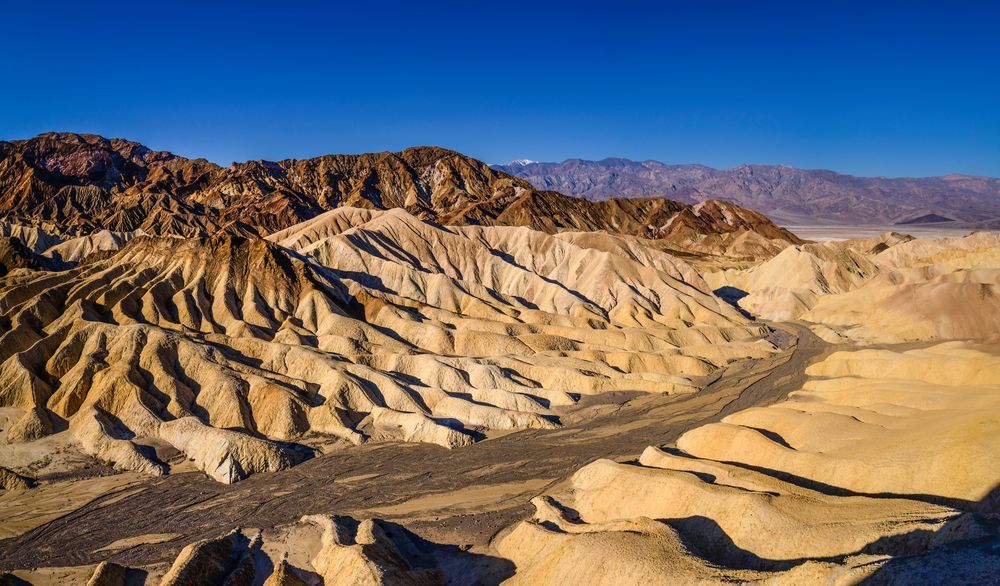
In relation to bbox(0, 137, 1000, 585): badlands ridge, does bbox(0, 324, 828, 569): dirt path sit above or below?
below

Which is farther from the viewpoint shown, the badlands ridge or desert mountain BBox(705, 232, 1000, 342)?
desert mountain BBox(705, 232, 1000, 342)

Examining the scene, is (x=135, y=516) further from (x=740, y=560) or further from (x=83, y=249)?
(x=83, y=249)

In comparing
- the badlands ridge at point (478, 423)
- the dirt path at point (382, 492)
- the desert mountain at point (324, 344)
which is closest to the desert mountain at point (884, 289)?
the badlands ridge at point (478, 423)

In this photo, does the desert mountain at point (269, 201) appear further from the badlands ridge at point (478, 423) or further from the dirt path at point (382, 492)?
the dirt path at point (382, 492)

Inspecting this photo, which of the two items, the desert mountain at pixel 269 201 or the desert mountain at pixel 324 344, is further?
the desert mountain at pixel 269 201

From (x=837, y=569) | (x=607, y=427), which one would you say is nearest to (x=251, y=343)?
(x=607, y=427)

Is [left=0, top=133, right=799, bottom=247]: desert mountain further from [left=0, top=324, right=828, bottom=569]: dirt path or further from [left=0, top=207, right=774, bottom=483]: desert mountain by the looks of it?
[left=0, top=324, right=828, bottom=569]: dirt path

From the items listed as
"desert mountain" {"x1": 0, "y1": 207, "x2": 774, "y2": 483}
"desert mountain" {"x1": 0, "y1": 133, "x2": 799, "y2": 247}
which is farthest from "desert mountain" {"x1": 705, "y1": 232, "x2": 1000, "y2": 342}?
"desert mountain" {"x1": 0, "y1": 133, "x2": 799, "y2": 247}
